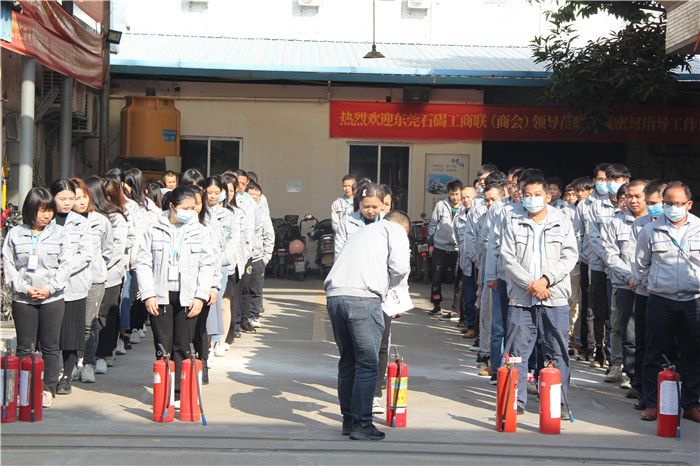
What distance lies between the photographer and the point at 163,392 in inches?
256

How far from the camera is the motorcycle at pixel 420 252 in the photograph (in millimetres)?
16125

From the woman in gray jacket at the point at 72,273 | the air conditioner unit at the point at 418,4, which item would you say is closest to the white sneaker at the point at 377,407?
the woman in gray jacket at the point at 72,273

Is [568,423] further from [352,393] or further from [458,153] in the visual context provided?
[458,153]

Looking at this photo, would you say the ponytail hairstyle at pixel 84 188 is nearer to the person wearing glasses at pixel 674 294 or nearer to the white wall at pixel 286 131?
the person wearing glasses at pixel 674 294

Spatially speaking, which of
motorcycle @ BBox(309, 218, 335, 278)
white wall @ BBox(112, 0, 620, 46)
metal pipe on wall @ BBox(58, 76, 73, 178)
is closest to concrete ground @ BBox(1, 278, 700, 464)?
metal pipe on wall @ BBox(58, 76, 73, 178)

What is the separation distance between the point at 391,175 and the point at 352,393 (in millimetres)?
11388

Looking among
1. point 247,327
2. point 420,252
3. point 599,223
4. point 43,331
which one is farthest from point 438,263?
point 43,331

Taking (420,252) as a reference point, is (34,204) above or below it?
above

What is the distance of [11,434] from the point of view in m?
6.03

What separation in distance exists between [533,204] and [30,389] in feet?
13.9

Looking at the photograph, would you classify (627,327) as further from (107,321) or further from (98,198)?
(98,198)

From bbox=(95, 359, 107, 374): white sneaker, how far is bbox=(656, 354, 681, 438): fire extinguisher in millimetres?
5096

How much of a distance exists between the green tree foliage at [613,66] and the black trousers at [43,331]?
9898 millimetres

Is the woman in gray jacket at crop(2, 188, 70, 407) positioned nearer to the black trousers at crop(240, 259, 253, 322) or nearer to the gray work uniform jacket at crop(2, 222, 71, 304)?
the gray work uniform jacket at crop(2, 222, 71, 304)
